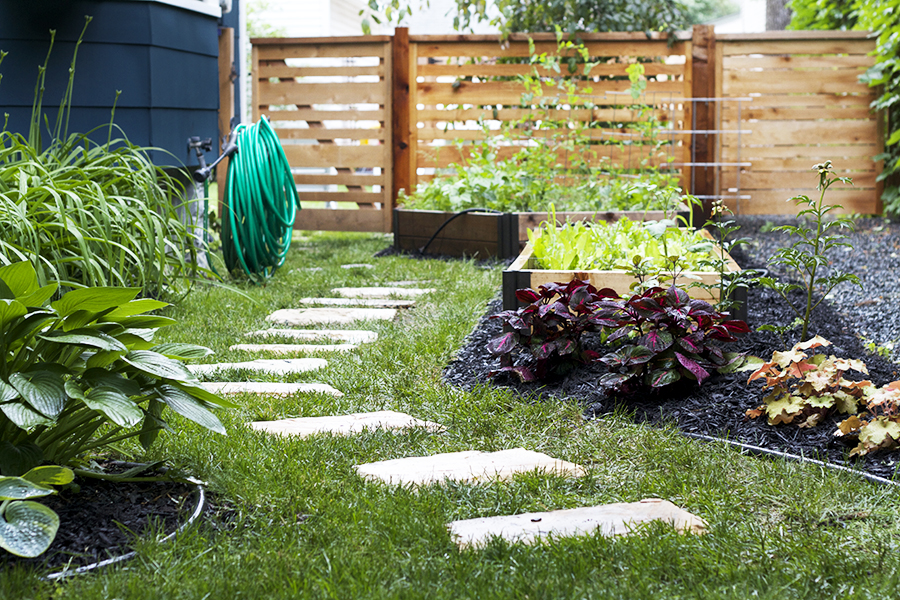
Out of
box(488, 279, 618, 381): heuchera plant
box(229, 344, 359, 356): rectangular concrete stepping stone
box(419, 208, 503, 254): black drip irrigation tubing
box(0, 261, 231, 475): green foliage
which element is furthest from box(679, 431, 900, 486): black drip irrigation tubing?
box(419, 208, 503, 254): black drip irrigation tubing

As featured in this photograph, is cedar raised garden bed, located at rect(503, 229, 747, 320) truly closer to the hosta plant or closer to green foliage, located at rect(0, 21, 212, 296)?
the hosta plant

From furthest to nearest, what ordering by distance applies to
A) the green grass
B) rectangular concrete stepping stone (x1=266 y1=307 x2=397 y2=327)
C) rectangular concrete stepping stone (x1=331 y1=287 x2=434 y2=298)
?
rectangular concrete stepping stone (x1=331 y1=287 x2=434 y2=298)
rectangular concrete stepping stone (x1=266 y1=307 x2=397 y2=327)
the green grass

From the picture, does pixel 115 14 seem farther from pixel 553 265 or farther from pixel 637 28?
pixel 637 28

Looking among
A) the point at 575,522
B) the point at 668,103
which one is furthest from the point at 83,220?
the point at 668,103

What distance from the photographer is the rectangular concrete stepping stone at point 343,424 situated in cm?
211

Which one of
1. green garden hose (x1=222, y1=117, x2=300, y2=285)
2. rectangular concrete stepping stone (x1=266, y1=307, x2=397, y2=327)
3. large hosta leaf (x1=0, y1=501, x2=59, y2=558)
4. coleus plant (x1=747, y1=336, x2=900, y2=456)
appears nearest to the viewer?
large hosta leaf (x1=0, y1=501, x2=59, y2=558)

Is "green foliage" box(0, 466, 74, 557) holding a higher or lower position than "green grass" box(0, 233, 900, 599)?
higher

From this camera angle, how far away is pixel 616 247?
332 centimetres

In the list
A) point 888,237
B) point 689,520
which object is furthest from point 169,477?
point 888,237

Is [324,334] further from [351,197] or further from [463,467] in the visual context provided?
[351,197]

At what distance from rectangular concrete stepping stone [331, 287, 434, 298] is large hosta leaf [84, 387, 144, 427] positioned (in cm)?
256

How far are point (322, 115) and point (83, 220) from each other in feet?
14.7

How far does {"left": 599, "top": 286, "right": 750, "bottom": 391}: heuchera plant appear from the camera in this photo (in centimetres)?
230

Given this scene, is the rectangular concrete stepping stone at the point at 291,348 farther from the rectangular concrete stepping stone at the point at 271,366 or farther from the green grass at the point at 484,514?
the green grass at the point at 484,514
